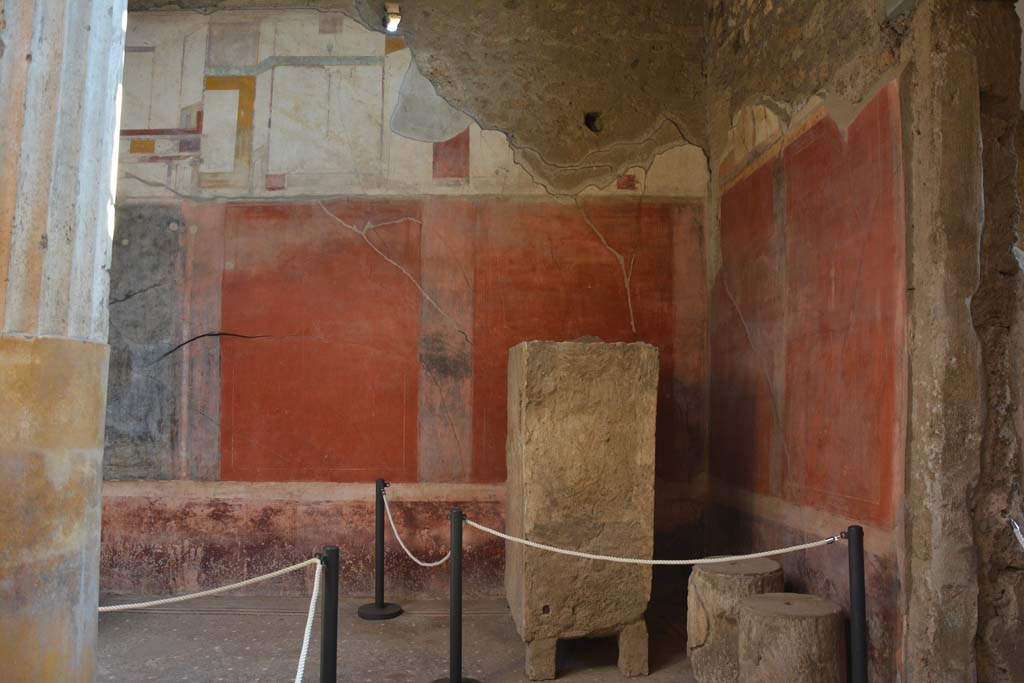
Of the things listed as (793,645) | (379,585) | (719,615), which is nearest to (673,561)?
(793,645)

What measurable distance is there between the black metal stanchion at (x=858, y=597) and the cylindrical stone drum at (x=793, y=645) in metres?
0.16

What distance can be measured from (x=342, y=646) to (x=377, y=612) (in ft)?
1.75

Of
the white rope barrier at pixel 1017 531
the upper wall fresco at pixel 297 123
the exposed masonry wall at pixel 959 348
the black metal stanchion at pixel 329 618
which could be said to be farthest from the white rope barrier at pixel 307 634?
the upper wall fresco at pixel 297 123

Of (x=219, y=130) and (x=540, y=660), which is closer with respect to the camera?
(x=540, y=660)

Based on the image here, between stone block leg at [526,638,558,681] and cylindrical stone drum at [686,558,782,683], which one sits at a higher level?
cylindrical stone drum at [686,558,782,683]

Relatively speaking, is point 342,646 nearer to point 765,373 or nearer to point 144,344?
point 144,344

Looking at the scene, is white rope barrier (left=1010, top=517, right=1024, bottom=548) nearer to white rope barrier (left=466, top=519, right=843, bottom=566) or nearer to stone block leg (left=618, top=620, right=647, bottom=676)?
white rope barrier (left=466, top=519, right=843, bottom=566)

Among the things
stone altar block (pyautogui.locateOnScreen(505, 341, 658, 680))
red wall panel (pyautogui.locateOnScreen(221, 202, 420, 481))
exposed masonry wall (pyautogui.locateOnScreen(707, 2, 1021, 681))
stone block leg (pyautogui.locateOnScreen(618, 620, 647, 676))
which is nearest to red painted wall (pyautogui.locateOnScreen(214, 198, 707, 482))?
red wall panel (pyautogui.locateOnScreen(221, 202, 420, 481))

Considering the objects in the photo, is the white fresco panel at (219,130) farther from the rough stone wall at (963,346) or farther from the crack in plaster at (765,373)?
the rough stone wall at (963,346)

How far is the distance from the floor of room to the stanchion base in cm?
6

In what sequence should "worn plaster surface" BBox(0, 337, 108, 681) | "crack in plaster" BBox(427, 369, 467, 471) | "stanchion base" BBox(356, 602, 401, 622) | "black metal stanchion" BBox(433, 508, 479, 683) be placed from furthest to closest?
1. "crack in plaster" BBox(427, 369, 467, 471)
2. "stanchion base" BBox(356, 602, 401, 622)
3. "black metal stanchion" BBox(433, 508, 479, 683)
4. "worn plaster surface" BBox(0, 337, 108, 681)

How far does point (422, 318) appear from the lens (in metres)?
5.14

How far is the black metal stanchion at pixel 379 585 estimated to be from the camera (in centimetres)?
452

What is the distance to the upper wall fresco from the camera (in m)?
5.22
